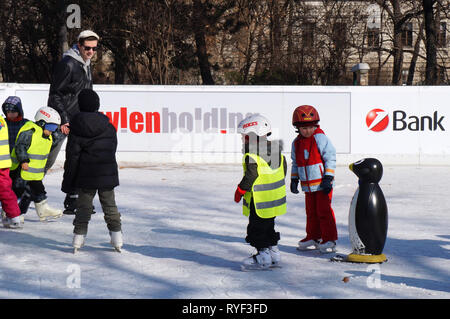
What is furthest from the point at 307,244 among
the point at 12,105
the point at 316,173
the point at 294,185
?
the point at 12,105

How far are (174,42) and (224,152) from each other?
11.4 metres

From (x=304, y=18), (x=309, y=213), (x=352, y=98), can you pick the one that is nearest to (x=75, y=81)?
(x=309, y=213)

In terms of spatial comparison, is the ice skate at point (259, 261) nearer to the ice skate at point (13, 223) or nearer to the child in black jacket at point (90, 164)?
the child in black jacket at point (90, 164)

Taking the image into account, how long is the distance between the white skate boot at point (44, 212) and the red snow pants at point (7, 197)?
0.41m

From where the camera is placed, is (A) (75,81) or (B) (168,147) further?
(B) (168,147)

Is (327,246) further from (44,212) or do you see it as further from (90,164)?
(44,212)

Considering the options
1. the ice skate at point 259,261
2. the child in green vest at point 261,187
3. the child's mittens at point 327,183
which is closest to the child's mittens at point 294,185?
the child's mittens at point 327,183

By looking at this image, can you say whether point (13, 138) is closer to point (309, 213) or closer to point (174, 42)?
point (309, 213)

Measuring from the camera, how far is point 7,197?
22.4 ft

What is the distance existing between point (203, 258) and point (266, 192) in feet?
2.91

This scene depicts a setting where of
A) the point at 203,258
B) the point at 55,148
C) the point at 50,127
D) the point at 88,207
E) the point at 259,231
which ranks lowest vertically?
the point at 203,258

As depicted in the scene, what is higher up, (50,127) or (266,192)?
(50,127)

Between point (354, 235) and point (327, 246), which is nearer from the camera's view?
point (354, 235)

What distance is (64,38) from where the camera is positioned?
77.0ft
